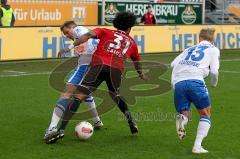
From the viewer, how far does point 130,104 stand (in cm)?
1159

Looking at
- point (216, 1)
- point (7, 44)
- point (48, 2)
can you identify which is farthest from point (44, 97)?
point (216, 1)

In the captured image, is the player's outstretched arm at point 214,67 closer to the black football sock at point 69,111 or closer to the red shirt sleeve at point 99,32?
the red shirt sleeve at point 99,32

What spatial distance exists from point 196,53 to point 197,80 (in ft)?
1.15

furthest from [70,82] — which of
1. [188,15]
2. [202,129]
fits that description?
[188,15]

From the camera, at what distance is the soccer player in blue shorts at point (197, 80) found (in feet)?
24.7

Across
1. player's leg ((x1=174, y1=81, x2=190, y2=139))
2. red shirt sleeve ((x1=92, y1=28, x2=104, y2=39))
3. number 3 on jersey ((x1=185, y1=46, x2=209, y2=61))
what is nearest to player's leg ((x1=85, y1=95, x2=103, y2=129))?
red shirt sleeve ((x1=92, y1=28, x2=104, y2=39))

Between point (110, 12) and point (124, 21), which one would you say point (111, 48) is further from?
point (110, 12)

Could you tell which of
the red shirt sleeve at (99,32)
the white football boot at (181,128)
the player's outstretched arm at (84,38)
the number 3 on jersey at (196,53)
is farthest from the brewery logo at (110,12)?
the white football boot at (181,128)

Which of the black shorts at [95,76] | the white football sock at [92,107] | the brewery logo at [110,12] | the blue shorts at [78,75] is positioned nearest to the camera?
the black shorts at [95,76]

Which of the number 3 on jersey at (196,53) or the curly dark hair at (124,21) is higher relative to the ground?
the curly dark hair at (124,21)

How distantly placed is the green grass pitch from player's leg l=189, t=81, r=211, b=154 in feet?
0.55

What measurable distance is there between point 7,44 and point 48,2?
8.10 m

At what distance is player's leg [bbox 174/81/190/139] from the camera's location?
25.1 feet

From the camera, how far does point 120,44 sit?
8.25m
